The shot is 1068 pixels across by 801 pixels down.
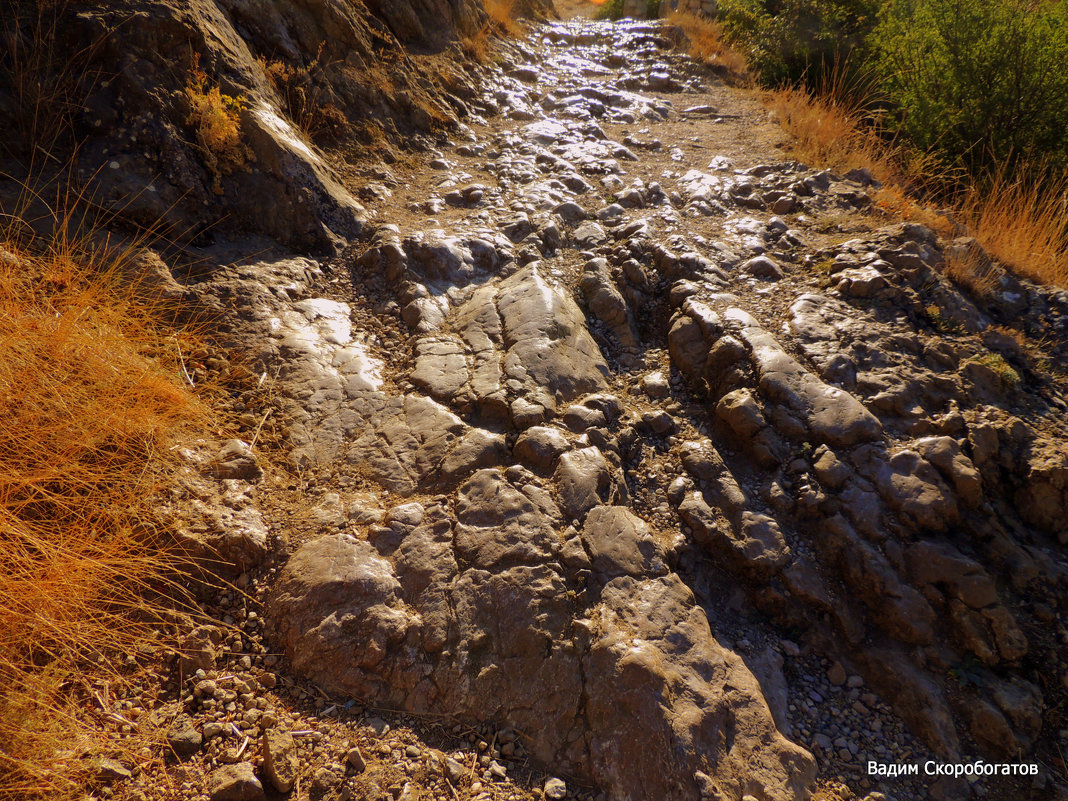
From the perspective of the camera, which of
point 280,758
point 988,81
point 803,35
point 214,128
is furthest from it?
point 803,35

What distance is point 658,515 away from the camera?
8.79 ft

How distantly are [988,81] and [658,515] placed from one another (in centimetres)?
530

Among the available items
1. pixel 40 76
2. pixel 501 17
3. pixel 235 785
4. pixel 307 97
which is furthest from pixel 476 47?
pixel 235 785

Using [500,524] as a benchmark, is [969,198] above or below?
above

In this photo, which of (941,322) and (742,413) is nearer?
(742,413)

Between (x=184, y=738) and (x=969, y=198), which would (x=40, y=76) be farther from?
(x=969, y=198)

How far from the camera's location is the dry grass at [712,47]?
8.95m

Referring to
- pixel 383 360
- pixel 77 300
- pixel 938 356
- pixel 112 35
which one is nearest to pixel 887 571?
pixel 938 356

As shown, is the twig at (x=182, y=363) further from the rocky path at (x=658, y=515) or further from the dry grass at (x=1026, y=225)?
the dry grass at (x=1026, y=225)

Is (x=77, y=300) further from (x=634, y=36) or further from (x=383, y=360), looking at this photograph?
(x=634, y=36)

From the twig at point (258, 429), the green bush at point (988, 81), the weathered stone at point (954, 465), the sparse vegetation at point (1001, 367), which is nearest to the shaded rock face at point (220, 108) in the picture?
the twig at point (258, 429)

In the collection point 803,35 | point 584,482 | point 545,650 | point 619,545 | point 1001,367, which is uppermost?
point 803,35

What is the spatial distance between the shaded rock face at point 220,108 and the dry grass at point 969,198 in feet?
13.9

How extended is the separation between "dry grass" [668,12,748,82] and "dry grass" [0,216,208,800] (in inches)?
373
